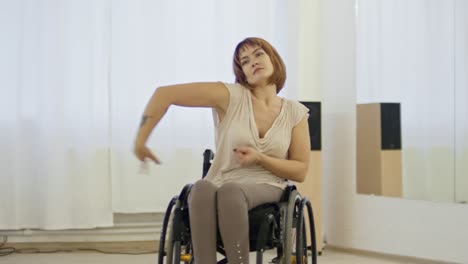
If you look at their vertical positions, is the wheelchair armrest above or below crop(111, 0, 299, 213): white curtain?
below

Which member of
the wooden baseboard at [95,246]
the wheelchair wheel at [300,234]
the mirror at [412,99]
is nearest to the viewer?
the wheelchair wheel at [300,234]

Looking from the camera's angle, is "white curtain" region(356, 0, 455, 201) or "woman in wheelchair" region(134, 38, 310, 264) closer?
"woman in wheelchair" region(134, 38, 310, 264)

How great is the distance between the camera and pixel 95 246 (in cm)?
409

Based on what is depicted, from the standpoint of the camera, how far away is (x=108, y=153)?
403cm

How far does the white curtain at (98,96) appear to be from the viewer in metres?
3.89

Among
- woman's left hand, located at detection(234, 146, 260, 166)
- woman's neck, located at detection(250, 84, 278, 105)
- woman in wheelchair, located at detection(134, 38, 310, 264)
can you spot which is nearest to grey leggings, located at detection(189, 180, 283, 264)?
woman in wheelchair, located at detection(134, 38, 310, 264)

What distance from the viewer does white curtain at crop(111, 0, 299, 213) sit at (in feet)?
13.3

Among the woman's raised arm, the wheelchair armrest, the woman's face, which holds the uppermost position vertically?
the woman's face

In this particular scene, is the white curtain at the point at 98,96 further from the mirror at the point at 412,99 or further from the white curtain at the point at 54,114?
the mirror at the point at 412,99

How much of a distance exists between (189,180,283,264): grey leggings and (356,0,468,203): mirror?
181 centimetres

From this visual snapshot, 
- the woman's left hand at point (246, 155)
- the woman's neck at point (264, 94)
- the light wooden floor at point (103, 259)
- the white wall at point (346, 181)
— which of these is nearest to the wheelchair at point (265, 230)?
the woman's left hand at point (246, 155)

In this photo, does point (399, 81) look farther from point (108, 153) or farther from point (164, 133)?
point (108, 153)

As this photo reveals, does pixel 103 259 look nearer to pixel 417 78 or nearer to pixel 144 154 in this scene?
pixel 144 154

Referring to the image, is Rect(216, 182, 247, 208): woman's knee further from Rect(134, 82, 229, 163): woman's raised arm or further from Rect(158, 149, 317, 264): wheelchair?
Rect(134, 82, 229, 163): woman's raised arm
